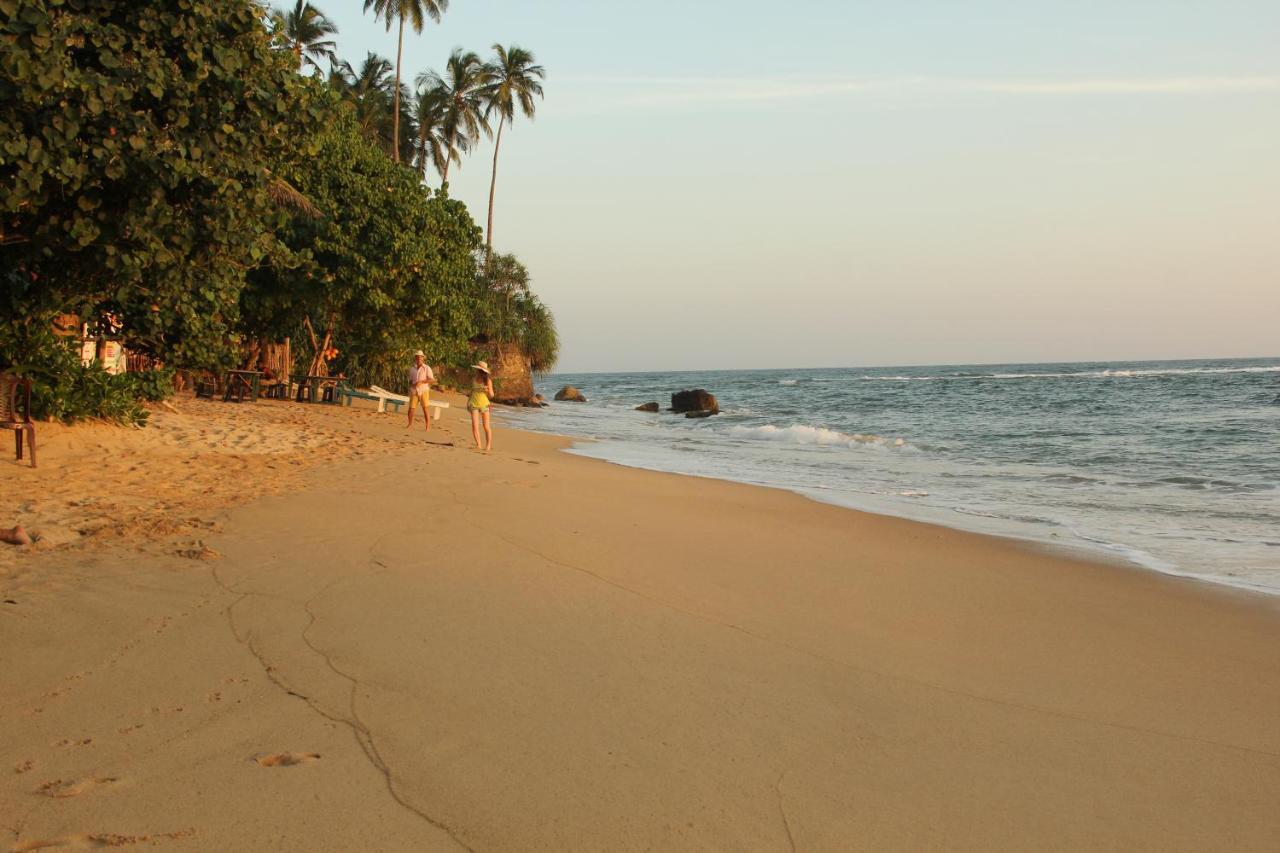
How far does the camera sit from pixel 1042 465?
17.7 m

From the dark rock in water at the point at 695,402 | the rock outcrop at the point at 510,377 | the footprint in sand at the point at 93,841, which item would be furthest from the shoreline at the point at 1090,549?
the rock outcrop at the point at 510,377

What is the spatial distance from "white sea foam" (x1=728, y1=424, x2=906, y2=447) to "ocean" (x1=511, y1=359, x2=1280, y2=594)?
57 millimetres

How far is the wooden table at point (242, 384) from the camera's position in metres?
20.8

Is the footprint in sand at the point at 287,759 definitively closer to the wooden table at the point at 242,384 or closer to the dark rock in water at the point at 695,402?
the wooden table at the point at 242,384

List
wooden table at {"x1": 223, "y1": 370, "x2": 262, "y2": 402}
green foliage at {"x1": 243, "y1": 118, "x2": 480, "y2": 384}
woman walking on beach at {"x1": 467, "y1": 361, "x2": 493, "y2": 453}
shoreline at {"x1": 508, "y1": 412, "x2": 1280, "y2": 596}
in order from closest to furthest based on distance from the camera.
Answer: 1. shoreline at {"x1": 508, "y1": 412, "x2": 1280, "y2": 596}
2. woman walking on beach at {"x1": 467, "y1": 361, "x2": 493, "y2": 453}
3. green foliage at {"x1": 243, "y1": 118, "x2": 480, "y2": 384}
4. wooden table at {"x1": 223, "y1": 370, "x2": 262, "y2": 402}

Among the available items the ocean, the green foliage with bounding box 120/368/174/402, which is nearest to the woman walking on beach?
the ocean

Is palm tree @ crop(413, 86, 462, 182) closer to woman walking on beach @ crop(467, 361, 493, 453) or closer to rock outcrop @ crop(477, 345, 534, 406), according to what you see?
rock outcrop @ crop(477, 345, 534, 406)

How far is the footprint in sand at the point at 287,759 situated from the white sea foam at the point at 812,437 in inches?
791

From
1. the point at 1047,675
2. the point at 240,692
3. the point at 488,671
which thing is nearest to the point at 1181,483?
the point at 1047,675

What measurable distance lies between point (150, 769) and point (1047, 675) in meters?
4.10

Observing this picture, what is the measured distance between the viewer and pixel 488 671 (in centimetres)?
455

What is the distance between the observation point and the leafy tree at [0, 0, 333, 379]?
17.8 feet

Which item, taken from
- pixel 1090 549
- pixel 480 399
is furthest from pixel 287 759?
pixel 480 399

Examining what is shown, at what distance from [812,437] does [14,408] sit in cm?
1892
